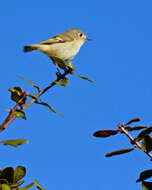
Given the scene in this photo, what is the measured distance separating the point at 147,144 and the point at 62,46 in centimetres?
560

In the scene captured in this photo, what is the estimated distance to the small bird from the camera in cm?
637

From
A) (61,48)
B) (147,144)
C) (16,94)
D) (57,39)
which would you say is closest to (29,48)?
(61,48)

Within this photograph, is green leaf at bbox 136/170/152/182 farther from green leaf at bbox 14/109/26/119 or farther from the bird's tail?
the bird's tail

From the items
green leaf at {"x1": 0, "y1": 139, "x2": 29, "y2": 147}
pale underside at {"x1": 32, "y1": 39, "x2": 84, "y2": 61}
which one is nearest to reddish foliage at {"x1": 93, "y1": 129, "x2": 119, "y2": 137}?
green leaf at {"x1": 0, "y1": 139, "x2": 29, "y2": 147}

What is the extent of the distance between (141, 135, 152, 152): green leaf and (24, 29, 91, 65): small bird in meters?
4.43

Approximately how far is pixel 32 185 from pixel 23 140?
10.7 inches

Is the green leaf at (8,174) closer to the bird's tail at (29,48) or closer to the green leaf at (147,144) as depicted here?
the green leaf at (147,144)

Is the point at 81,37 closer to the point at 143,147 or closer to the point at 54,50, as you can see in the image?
the point at 54,50

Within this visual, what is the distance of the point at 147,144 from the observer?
165cm

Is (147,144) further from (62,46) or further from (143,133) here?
(62,46)

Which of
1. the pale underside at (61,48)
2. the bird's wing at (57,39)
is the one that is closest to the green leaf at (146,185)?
the pale underside at (61,48)

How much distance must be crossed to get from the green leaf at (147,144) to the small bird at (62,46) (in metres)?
4.43

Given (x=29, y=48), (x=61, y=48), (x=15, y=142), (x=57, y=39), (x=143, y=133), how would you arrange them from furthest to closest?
(x=57, y=39), (x=61, y=48), (x=29, y=48), (x=143, y=133), (x=15, y=142)

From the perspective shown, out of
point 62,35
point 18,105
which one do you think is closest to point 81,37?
point 62,35
